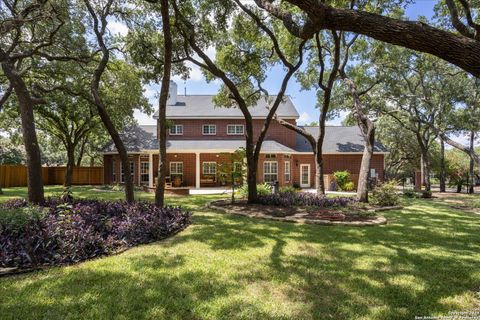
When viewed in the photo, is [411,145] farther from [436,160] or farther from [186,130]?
[186,130]

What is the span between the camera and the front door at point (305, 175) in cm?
2413

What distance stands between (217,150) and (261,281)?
17.3 metres

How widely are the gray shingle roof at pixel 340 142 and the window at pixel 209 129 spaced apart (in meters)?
6.98

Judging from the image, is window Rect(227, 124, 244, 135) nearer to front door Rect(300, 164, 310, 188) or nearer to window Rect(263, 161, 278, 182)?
window Rect(263, 161, 278, 182)

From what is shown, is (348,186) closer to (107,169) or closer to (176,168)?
(176,168)

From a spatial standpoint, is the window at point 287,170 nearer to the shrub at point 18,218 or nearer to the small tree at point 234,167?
the small tree at point 234,167

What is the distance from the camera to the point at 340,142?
82.5ft

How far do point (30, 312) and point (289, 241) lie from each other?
15.5 feet

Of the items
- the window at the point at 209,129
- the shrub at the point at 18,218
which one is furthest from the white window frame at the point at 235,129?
the shrub at the point at 18,218

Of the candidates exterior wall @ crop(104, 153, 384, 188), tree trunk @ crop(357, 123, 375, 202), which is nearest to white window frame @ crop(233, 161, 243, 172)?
tree trunk @ crop(357, 123, 375, 202)

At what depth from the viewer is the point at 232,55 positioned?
Answer: 515 inches

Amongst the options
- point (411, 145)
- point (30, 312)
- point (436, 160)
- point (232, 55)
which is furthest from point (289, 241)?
point (436, 160)

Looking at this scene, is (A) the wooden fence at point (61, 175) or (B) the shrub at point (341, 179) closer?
(B) the shrub at point (341, 179)

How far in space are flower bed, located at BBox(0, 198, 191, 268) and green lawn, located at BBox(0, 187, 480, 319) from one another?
0.38 m
